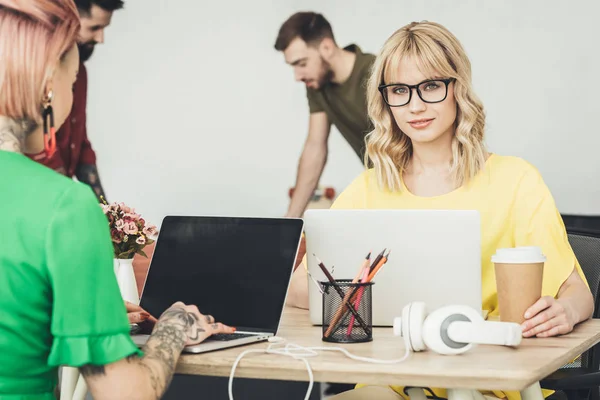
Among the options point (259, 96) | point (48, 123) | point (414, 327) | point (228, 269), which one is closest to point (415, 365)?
point (414, 327)

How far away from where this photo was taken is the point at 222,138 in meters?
3.48

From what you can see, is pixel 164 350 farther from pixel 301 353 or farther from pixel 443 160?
pixel 443 160

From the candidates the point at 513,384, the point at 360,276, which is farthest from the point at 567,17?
the point at 513,384

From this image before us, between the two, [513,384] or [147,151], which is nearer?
[513,384]

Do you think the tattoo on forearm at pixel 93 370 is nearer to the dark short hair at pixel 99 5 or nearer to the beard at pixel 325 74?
the beard at pixel 325 74

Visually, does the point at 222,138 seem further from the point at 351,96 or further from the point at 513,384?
the point at 513,384

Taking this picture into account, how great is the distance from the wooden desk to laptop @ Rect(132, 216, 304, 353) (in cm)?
10

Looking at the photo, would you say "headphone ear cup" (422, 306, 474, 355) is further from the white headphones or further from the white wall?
the white wall

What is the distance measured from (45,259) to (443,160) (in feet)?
4.06

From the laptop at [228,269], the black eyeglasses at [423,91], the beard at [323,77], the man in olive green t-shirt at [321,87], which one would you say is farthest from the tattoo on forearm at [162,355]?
the beard at [323,77]

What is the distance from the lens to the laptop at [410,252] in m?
1.46

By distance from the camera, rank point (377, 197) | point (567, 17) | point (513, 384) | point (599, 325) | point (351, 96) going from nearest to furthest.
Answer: point (513, 384) < point (599, 325) < point (377, 197) < point (567, 17) < point (351, 96)

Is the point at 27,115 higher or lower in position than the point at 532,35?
lower

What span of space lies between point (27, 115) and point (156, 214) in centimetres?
248
